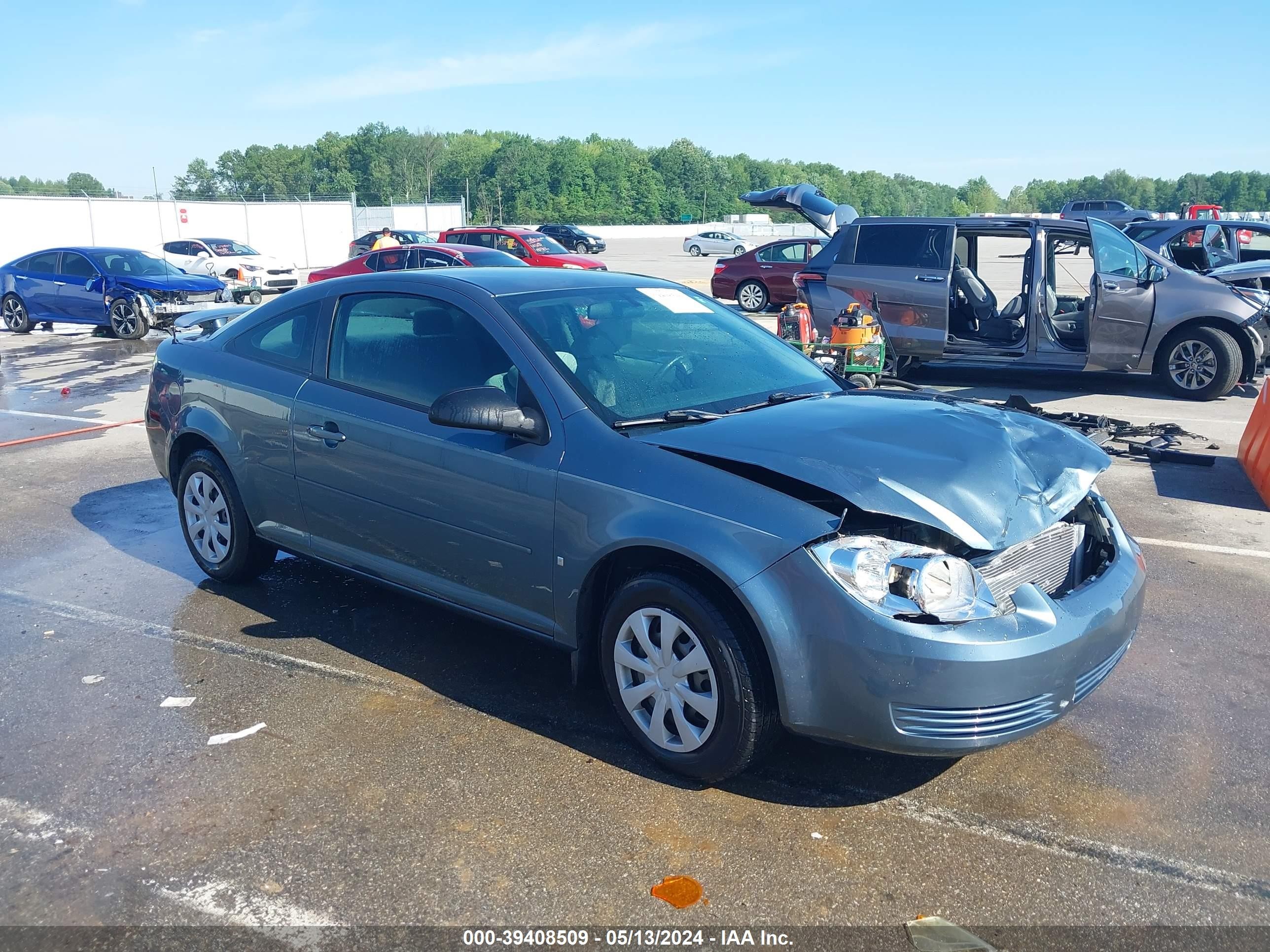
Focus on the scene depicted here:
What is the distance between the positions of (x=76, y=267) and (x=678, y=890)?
1963cm

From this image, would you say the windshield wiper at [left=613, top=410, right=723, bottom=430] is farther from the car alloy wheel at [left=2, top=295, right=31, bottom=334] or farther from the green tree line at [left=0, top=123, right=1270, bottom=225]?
the green tree line at [left=0, top=123, right=1270, bottom=225]

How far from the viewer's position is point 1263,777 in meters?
3.59

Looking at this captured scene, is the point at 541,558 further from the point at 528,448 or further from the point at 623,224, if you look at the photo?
the point at 623,224

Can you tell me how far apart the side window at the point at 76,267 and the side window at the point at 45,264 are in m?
0.21

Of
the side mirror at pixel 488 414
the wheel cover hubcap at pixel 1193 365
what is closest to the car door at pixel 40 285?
the wheel cover hubcap at pixel 1193 365

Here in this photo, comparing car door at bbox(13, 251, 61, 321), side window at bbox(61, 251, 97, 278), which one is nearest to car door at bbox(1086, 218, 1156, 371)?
side window at bbox(61, 251, 97, 278)

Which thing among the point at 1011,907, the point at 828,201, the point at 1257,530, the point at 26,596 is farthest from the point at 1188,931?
the point at 828,201

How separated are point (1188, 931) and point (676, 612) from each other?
1673 millimetres

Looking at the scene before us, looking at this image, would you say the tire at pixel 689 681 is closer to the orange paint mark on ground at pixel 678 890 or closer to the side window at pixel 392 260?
the orange paint mark on ground at pixel 678 890

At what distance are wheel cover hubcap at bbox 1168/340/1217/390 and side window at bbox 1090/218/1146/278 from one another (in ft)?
3.06

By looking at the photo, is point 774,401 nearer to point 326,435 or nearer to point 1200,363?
point 326,435

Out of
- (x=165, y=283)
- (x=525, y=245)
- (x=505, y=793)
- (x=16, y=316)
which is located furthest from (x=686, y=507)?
(x=525, y=245)

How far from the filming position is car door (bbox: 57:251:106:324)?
18.7 meters

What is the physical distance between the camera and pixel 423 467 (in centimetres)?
422
